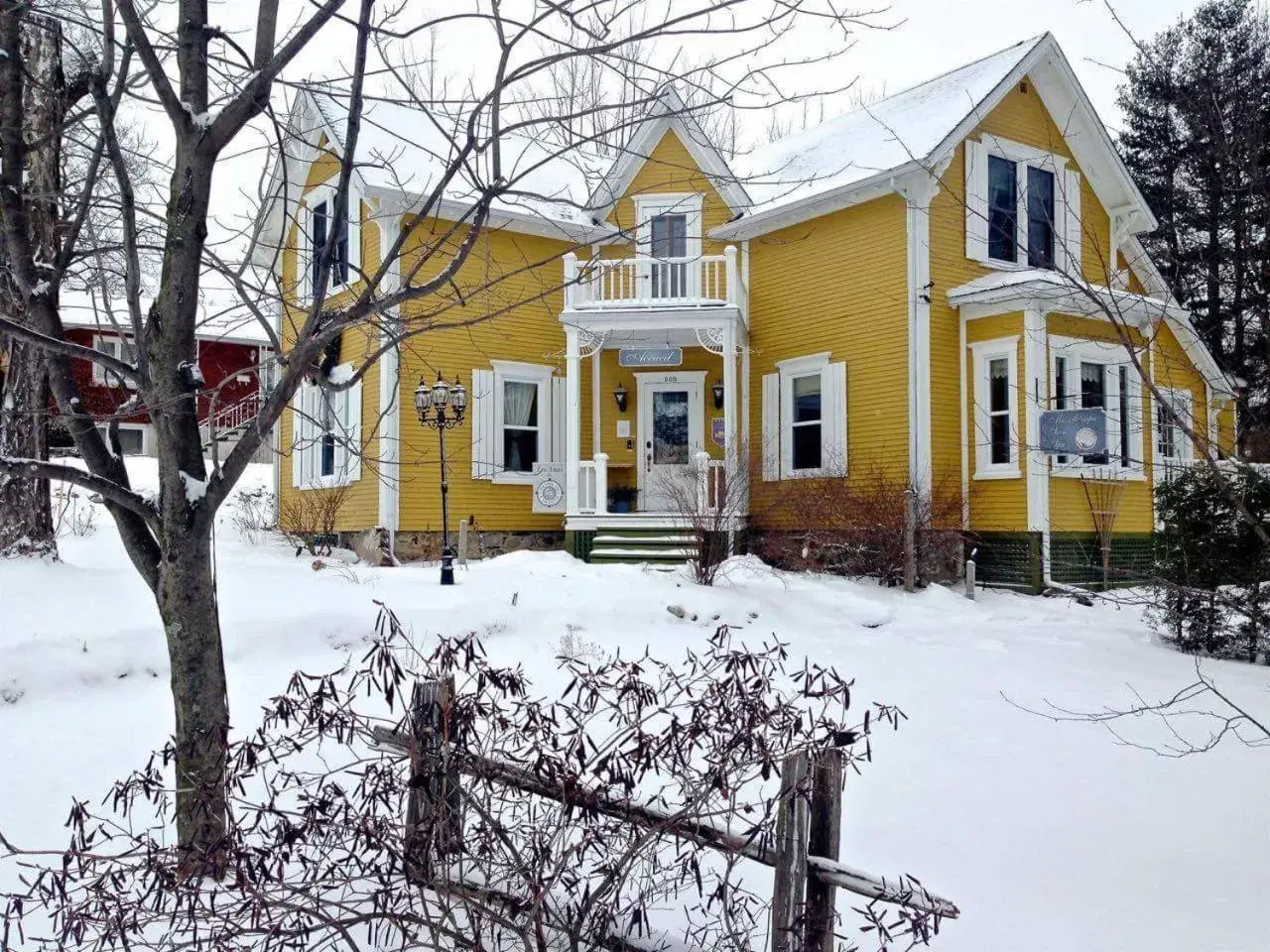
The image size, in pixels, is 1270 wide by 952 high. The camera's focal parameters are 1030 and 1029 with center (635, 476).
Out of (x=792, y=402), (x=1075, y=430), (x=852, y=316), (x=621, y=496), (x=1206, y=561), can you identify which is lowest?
(x=1206, y=561)

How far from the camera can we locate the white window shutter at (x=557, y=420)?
16.6 metres

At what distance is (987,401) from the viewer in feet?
47.4

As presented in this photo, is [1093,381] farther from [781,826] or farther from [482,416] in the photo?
[781,826]

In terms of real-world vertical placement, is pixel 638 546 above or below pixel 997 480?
below

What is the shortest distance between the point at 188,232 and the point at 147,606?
590 centimetres

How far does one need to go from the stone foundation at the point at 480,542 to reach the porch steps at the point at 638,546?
52.8 inches

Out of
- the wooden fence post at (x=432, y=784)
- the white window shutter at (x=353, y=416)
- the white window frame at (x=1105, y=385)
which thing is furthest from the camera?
the white window shutter at (x=353, y=416)

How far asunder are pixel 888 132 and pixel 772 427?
4678 millimetres

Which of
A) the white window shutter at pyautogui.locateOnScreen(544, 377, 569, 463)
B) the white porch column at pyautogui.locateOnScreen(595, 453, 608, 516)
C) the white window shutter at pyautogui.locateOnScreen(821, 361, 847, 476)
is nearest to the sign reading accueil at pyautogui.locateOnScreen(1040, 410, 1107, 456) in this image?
the white window shutter at pyautogui.locateOnScreen(821, 361, 847, 476)

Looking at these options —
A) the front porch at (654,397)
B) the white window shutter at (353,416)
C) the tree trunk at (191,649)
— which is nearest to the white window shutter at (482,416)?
the front porch at (654,397)

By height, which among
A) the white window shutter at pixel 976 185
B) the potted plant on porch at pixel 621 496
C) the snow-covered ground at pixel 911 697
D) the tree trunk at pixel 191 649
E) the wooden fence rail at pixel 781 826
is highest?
the white window shutter at pixel 976 185

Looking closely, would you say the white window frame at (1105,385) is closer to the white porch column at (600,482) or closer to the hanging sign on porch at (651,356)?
the hanging sign on porch at (651,356)

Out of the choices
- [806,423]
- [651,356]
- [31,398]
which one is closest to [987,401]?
[806,423]

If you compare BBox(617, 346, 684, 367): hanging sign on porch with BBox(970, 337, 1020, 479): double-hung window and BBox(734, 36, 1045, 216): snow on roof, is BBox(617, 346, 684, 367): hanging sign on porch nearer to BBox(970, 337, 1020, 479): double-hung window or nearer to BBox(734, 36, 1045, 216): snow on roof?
BBox(734, 36, 1045, 216): snow on roof
